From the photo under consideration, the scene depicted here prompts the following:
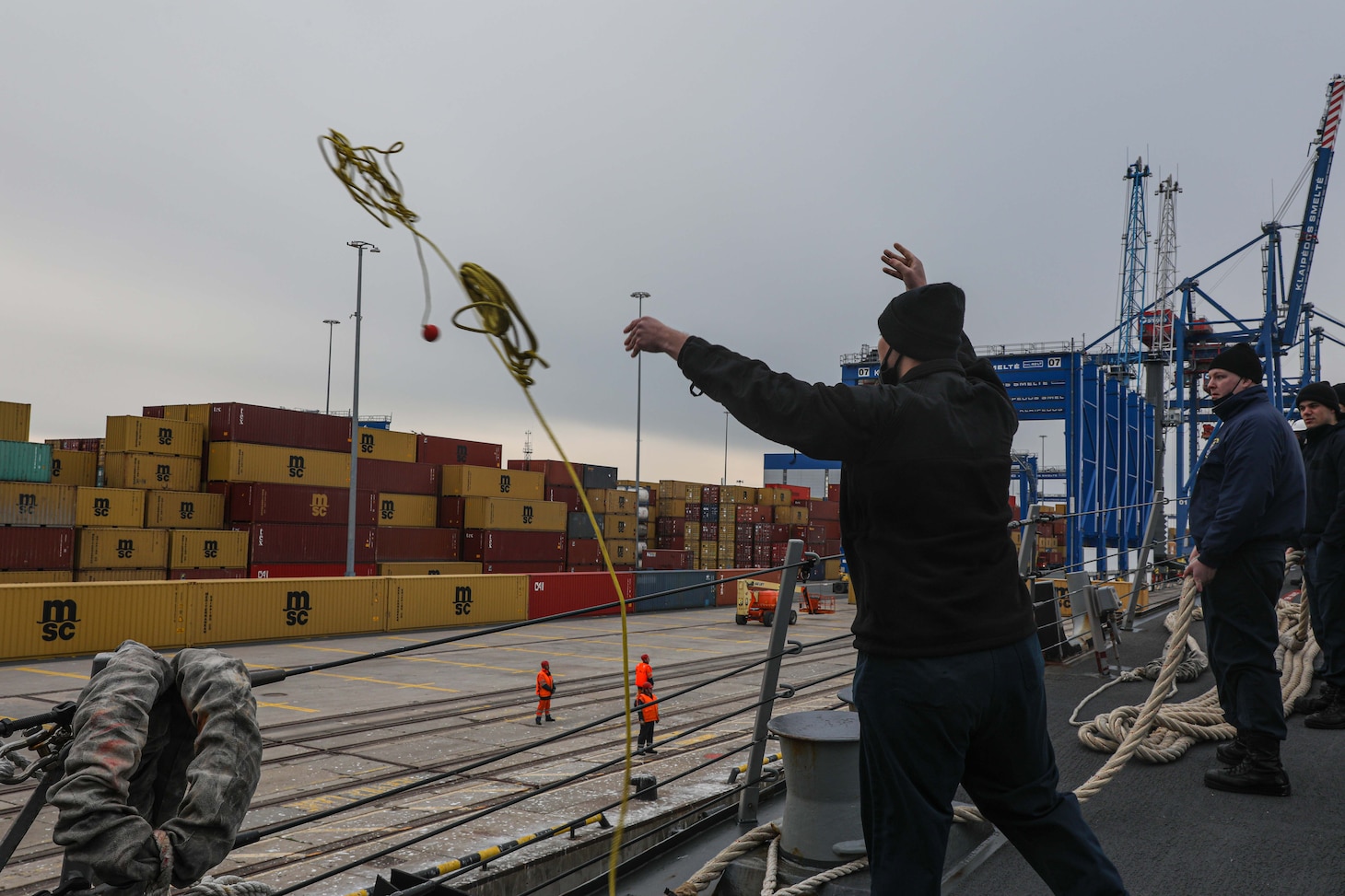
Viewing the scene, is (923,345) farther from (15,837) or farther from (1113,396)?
(1113,396)

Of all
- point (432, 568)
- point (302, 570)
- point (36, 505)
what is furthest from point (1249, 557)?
point (432, 568)

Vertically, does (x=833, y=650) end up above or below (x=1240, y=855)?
below

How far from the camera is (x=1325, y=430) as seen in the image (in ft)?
14.8

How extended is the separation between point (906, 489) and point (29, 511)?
27453mm

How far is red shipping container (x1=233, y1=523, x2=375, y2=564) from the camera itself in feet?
86.7

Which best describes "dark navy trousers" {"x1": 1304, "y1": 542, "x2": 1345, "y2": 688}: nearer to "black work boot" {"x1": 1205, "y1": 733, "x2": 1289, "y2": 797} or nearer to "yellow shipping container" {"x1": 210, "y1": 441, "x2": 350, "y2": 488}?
"black work boot" {"x1": 1205, "y1": 733, "x2": 1289, "y2": 797}

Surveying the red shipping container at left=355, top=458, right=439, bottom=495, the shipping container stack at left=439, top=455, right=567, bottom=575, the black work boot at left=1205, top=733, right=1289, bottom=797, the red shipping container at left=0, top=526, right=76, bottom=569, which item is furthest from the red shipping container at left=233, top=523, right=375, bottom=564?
the black work boot at left=1205, top=733, right=1289, bottom=797

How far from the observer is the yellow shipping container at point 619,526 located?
129ft

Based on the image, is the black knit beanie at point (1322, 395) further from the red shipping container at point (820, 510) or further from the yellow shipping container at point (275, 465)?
the red shipping container at point (820, 510)

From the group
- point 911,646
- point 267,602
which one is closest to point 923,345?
point 911,646

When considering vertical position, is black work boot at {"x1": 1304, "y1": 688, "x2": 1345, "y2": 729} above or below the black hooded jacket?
below

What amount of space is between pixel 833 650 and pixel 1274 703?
722 inches

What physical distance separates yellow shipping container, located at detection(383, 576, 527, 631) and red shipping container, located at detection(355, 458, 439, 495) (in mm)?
6419

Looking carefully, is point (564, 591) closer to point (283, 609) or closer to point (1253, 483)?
point (283, 609)
